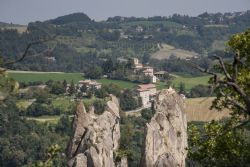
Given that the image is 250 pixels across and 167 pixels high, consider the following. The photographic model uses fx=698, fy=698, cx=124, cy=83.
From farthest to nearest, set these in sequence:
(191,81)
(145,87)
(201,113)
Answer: (191,81), (145,87), (201,113)

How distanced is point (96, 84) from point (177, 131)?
362 feet

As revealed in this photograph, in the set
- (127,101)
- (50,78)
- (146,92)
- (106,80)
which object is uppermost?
(127,101)

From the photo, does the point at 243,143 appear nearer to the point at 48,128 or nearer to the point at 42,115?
the point at 48,128

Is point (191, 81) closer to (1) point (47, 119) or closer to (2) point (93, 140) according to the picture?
(1) point (47, 119)

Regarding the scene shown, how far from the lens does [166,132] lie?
28984 mm

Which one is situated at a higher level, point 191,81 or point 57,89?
point 57,89

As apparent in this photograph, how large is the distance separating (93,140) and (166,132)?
3.15 meters

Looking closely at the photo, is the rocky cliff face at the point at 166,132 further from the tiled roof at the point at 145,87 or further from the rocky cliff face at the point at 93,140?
the tiled roof at the point at 145,87

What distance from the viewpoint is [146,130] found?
2839 centimetres

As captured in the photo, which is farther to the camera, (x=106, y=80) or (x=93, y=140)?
(x=106, y=80)

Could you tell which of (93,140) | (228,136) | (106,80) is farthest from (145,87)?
(228,136)

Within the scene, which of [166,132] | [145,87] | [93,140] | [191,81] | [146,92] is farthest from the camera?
[191,81]

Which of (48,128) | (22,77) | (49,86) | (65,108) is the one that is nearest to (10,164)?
(48,128)

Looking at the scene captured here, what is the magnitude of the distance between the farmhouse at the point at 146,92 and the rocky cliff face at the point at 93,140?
9940 cm
